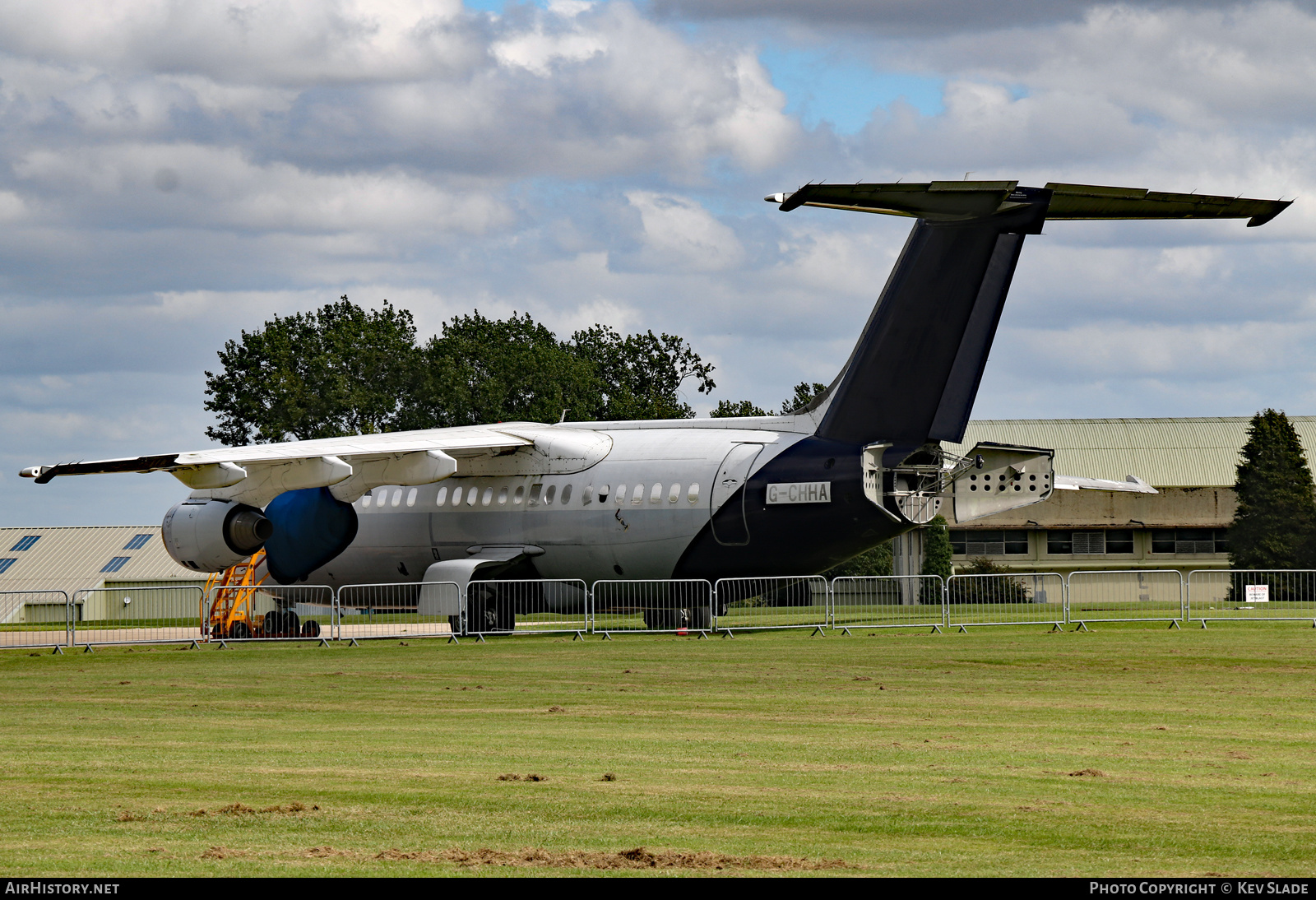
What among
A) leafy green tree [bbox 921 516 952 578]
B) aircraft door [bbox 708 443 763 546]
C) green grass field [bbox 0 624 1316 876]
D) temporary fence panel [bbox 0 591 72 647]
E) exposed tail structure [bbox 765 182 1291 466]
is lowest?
green grass field [bbox 0 624 1316 876]

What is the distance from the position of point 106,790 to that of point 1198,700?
11.8m

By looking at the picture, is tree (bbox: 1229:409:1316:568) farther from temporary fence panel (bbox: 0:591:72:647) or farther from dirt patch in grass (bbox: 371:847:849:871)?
dirt patch in grass (bbox: 371:847:849:871)

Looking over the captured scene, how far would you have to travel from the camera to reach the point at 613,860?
8.80 meters

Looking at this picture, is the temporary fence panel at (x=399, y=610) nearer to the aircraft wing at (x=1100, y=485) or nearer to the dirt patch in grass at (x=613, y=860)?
the aircraft wing at (x=1100, y=485)

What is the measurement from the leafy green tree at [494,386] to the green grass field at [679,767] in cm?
5818

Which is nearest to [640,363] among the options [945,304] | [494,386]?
[494,386]

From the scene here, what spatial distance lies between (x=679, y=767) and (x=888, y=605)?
61.8 feet

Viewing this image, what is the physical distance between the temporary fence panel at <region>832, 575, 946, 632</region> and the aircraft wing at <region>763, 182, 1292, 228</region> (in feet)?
26.4

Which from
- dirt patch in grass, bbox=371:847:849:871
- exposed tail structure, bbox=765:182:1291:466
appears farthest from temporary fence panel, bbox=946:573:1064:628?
dirt patch in grass, bbox=371:847:849:871

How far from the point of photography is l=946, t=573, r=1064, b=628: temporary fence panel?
30922 millimetres

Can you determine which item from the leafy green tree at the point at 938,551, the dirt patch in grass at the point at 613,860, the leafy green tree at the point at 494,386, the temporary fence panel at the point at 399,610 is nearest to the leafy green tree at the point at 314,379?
the leafy green tree at the point at 494,386

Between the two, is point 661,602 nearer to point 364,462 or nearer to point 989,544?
point 364,462

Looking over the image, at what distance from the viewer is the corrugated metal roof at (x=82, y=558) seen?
203ft

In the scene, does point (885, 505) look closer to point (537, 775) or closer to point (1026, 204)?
point (1026, 204)
